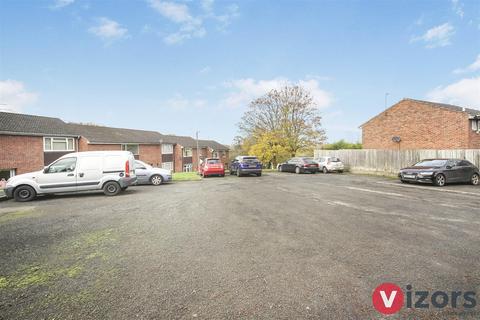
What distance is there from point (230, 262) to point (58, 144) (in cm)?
3077

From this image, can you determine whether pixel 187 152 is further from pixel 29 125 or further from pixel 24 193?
pixel 24 193

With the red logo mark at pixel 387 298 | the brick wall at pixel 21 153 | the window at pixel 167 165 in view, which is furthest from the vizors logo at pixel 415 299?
the window at pixel 167 165

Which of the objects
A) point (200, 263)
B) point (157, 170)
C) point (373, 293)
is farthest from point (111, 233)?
point (157, 170)

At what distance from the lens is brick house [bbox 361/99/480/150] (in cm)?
1941

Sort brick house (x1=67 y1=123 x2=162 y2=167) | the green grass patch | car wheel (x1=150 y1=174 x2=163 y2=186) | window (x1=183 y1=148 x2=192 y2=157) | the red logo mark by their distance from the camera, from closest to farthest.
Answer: the red logo mark
car wheel (x1=150 y1=174 x2=163 y2=186)
the green grass patch
brick house (x1=67 y1=123 x2=162 y2=167)
window (x1=183 y1=148 x2=192 y2=157)

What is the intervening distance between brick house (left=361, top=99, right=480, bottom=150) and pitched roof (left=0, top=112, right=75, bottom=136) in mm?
36874

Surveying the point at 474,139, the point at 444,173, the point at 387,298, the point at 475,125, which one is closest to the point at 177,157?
the point at 444,173

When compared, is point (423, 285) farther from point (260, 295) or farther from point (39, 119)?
point (39, 119)

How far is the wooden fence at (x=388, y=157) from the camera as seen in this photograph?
15.0 metres

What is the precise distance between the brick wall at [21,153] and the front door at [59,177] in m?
18.5

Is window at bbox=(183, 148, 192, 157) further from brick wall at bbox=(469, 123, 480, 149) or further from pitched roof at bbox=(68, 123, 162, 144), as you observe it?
brick wall at bbox=(469, 123, 480, 149)

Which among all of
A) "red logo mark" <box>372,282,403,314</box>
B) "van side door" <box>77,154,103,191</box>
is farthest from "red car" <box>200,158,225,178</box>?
"red logo mark" <box>372,282,403,314</box>

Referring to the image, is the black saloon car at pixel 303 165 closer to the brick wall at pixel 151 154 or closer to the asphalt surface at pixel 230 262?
the asphalt surface at pixel 230 262

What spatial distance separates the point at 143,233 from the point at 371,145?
2884 cm
